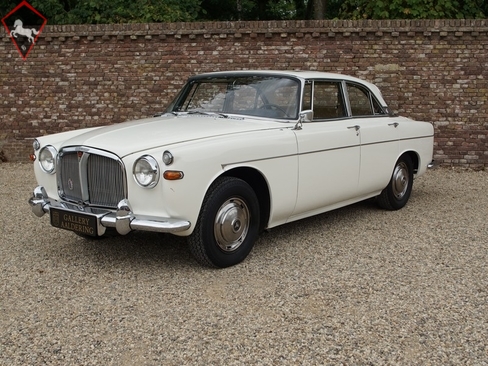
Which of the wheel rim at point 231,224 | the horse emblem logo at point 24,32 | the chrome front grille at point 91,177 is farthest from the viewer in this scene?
the horse emblem logo at point 24,32

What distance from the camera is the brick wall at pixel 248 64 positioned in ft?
30.8

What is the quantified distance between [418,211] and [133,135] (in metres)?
3.79

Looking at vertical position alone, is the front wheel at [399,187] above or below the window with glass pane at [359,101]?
below

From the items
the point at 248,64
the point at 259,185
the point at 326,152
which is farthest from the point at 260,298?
the point at 248,64

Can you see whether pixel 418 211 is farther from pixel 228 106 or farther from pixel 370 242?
pixel 228 106

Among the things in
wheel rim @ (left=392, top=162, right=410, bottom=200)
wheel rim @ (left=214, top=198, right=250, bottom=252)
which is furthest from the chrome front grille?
wheel rim @ (left=392, top=162, right=410, bottom=200)

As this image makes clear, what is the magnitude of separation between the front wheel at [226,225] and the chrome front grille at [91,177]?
65 cm

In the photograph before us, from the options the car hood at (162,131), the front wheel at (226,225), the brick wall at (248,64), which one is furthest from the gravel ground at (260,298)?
the brick wall at (248,64)

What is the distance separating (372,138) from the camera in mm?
5867

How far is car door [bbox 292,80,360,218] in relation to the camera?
16.4 feet

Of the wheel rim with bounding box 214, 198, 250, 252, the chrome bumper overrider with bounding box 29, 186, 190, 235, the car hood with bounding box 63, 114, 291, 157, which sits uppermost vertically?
the car hood with bounding box 63, 114, 291, 157

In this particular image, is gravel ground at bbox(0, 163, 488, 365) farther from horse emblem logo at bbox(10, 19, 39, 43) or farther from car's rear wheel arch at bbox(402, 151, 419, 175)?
horse emblem logo at bbox(10, 19, 39, 43)

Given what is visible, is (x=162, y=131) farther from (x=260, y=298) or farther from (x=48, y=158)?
(x=260, y=298)

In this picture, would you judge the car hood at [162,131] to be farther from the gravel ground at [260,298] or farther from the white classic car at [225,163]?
the gravel ground at [260,298]
